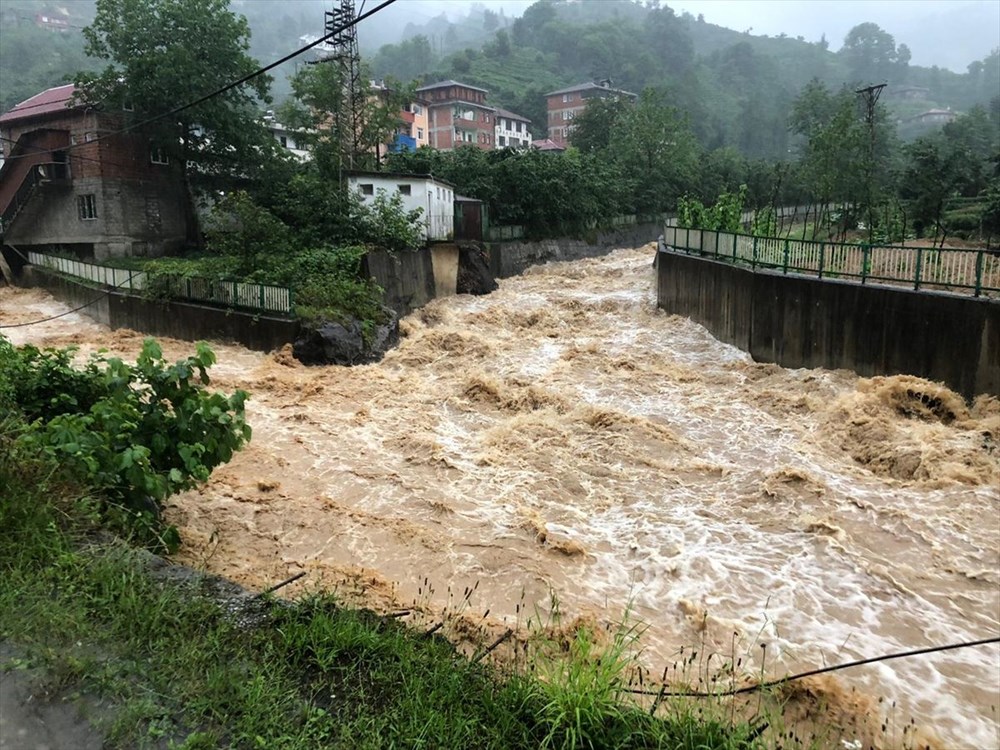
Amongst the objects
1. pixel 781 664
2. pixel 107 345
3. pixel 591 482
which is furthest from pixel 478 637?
pixel 107 345

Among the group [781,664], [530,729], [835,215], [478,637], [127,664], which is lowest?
[781,664]

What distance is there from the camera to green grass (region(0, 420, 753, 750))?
3434 millimetres

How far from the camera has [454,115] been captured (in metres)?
78.5

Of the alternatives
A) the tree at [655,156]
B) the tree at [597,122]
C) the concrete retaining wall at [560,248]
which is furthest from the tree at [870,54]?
the concrete retaining wall at [560,248]

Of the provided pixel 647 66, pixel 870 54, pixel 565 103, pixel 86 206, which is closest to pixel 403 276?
pixel 86 206

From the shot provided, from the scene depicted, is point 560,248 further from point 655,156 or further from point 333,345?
point 333,345

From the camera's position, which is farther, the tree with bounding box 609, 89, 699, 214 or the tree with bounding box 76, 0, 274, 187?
the tree with bounding box 609, 89, 699, 214

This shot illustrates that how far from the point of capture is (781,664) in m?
6.34

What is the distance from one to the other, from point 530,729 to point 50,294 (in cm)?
3197

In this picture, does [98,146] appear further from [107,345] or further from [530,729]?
[530,729]

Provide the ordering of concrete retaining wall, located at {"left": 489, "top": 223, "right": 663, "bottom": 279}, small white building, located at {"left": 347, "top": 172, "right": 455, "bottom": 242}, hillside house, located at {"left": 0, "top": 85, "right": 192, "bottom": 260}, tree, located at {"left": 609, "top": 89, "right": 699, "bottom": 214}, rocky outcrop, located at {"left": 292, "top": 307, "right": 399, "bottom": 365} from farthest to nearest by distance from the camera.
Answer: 1. tree, located at {"left": 609, "top": 89, "right": 699, "bottom": 214}
2. concrete retaining wall, located at {"left": 489, "top": 223, "right": 663, "bottom": 279}
3. hillside house, located at {"left": 0, "top": 85, "right": 192, "bottom": 260}
4. small white building, located at {"left": 347, "top": 172, "right": 455, "bottom": 242}
5. rocky outcrop, located at {"left": 292, "top": 307, "right": 399, "bottom": 365}

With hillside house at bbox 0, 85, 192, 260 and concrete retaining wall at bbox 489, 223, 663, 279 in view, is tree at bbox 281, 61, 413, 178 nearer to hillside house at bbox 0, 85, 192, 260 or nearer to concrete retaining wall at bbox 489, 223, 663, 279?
hillside house at bbox 0, 85, 192, 260

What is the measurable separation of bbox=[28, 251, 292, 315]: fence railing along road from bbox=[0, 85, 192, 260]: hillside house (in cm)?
945

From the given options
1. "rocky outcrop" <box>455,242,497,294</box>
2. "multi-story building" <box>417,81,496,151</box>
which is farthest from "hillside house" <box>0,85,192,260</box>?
"multi-story building" <box>417,81,496,151</box>
